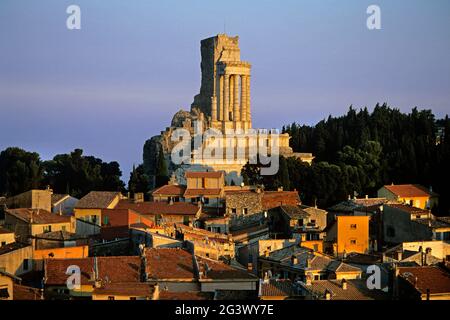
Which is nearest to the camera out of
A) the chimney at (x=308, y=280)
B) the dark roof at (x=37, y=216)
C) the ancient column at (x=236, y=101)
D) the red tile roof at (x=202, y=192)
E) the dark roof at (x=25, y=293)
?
the dark roof at (x=25, y=293)

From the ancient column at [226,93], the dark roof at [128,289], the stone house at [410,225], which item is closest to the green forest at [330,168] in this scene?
the stone house at [410,225]

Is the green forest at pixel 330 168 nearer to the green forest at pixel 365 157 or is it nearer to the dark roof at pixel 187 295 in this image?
the green forest at pixel 365 157

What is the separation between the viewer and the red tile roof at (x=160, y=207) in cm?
4369

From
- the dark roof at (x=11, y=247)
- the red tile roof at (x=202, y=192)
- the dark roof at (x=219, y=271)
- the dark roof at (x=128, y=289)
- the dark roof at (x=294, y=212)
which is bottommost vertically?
the dark roof at (x=219, y=271)

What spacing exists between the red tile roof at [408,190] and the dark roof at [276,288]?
24.9m

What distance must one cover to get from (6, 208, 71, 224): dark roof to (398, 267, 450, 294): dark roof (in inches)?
602

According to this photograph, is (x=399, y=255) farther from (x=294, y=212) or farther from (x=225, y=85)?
(x=225, y=85)

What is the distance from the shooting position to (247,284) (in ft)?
93.4

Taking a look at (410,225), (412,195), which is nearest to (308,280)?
(410,225)

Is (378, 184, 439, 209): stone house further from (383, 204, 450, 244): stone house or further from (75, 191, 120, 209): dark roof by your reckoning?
(75, 191, 120, 209): dark roof

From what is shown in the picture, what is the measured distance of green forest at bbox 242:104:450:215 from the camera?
52.4m

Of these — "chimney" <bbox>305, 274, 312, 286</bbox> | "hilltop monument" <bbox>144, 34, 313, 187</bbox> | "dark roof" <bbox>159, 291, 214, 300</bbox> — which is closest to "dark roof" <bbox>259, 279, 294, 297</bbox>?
"chimney" <bbox>305, 274, 312, 286</bbox>

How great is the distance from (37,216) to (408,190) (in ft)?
72.3

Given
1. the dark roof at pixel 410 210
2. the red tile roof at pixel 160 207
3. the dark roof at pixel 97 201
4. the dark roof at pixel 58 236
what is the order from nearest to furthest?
the dark roof at pixel 58 236 → the dark roof at pixel 410 210 → the dark roof at pixel 97 201 → the red tile roof at pixel 160 207
